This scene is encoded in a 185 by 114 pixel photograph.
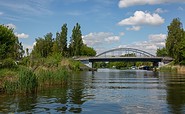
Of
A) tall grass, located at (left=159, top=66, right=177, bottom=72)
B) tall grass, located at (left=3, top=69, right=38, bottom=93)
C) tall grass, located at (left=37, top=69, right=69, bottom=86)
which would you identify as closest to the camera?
tall grass, located at (left=3, top=69, right=38, bottom=93)

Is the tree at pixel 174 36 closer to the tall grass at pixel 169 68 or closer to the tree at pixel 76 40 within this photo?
the tall grass at pixel 169 68

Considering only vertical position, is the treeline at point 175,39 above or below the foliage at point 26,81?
above

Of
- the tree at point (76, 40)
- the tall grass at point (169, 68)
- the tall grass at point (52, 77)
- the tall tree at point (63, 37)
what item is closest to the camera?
the tall grass at point (52, 77)

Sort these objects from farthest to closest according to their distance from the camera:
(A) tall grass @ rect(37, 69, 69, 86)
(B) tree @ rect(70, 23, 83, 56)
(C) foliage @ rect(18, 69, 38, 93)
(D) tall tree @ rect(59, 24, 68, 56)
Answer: (B) tree @ rect(70, 23, 83, 56), (D) tall tree @ rect(59, 24, 68, 56), (A) tall grass @ rect(37, 69, 69, 86), (C) foliage @ rect(18, 69, 38, 93)

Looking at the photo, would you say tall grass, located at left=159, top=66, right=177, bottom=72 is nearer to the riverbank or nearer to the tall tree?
the riverbank

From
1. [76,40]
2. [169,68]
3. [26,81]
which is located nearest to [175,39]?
[169,68]

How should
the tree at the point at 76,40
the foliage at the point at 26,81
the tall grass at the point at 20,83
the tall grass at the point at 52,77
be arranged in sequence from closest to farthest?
the tall grass at the point at 20,83 < the foliage at the point at 26,81 < the tall grass at the point at 52,77 < the tree at the point at 76,40

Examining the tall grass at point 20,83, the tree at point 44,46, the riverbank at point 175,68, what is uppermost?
the tree at point 44,46

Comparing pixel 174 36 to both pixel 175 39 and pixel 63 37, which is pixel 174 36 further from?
pixel 63 37

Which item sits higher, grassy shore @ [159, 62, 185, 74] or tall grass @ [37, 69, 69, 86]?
grassy shore @ [159, 62, 185, 74]

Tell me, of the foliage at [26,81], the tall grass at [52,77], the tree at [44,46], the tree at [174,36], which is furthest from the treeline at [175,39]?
the foliage at [26,81]

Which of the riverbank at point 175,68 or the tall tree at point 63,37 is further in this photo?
the tall tree at point 63,37

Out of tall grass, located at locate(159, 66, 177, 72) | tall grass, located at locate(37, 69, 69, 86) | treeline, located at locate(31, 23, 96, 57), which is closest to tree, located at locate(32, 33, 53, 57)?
treeline, located at locate(31, 23, 96, 57)

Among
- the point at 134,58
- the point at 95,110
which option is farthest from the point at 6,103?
the point at 134,58
